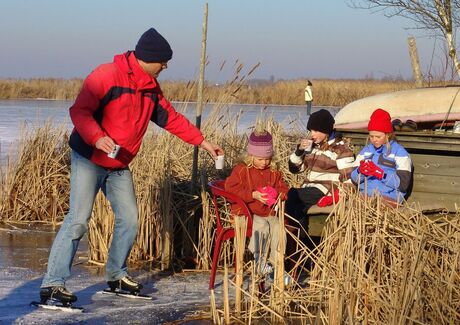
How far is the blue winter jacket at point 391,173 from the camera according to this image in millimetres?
6918

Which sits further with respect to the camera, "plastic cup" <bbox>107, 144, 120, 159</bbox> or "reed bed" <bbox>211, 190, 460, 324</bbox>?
"plastic cup" <bbox>107, 144, 120, 159</bbox>

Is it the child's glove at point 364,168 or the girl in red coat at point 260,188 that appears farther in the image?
the child's glove at point 364,168

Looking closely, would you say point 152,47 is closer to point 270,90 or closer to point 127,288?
point 127,288

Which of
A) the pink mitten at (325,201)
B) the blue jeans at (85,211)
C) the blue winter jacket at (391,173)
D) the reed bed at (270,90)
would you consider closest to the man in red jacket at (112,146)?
the blue jeans at (85,211)

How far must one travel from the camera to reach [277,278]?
5.68 meters

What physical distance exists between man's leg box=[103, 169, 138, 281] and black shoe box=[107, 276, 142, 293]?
31mm

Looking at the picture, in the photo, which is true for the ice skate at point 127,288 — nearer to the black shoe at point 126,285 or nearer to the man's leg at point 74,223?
the black shoe at point 126,285

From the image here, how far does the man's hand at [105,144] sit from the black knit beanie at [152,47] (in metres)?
0.76

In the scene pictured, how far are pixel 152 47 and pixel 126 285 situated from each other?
1.68 m

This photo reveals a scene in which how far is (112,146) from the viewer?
5.92 m

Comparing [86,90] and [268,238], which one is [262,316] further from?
[86,90]

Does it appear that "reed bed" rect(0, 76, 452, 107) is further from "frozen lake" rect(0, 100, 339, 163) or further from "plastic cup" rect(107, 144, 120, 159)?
"plastic cup" rect(107, 144, 120, 159)

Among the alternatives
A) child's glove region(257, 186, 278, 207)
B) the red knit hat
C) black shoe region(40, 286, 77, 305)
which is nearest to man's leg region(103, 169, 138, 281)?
black shoe region(40, 286, 77, 305)

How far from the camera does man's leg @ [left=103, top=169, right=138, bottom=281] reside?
6496 millimetres
